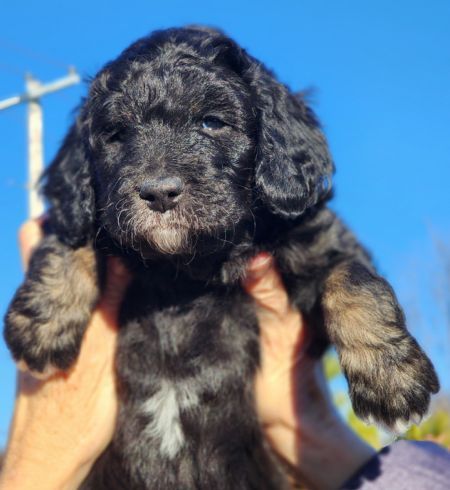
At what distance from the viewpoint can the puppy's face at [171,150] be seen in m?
2.51

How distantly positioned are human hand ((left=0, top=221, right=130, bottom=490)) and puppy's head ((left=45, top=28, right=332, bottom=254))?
0.43 meters

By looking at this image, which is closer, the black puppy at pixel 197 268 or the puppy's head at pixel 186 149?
the puppy's head at pixel 186 149

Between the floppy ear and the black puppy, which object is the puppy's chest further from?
the floppy ear

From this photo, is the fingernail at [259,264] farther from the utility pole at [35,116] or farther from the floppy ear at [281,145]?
the utility pole at [35,116]

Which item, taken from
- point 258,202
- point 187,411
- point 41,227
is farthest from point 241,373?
point 41,227

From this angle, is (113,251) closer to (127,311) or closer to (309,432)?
(127,311)

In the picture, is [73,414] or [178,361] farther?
[73,414]

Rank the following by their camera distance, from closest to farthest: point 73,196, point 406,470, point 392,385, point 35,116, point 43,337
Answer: point 392,385 < point 406,470 < point 43,337 < point 73,196 < point 35,116

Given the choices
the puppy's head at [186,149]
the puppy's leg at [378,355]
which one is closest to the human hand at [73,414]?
the puppy's head at [186,149]

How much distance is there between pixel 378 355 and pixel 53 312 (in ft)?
4.51

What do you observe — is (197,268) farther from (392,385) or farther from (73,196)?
(392,385)

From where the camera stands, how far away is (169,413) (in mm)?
2932

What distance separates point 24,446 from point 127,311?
751 millimetres

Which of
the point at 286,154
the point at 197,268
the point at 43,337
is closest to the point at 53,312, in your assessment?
the point at 43,337
